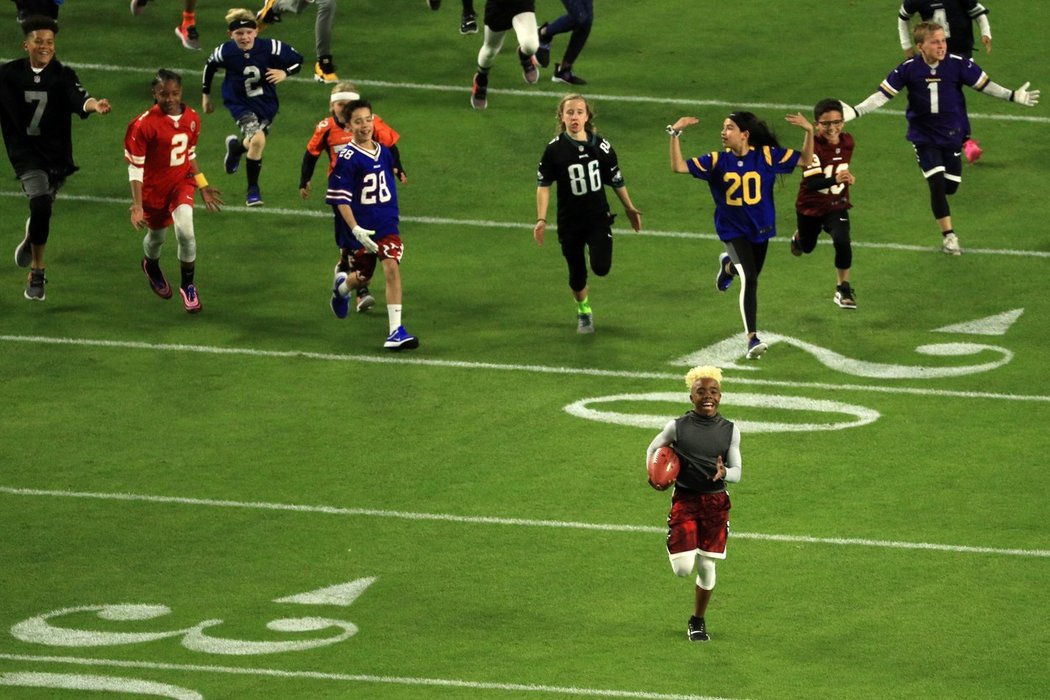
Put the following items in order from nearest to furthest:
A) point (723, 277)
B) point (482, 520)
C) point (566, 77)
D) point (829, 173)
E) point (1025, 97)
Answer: point (482, 520), point (829, 173), point (723, 277), point (1025, 97), point (566, 77)

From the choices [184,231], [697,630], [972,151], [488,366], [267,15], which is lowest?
[697,630]

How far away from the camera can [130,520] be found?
15.2m

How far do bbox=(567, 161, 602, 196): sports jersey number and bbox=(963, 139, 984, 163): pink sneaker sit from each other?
6030 mm

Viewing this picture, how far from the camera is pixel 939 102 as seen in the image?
20.8 metres

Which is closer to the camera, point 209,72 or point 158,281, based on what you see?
point 158,281

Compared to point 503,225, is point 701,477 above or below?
below

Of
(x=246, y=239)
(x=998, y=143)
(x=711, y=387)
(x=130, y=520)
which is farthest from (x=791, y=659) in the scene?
(x=998, y=143)

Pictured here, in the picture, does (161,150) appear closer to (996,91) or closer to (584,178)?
(584,178)

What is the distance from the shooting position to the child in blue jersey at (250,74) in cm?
2164

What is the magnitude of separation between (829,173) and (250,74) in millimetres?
5862

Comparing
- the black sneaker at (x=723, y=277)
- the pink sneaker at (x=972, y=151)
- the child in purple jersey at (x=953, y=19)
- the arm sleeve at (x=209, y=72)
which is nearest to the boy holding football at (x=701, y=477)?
the black sneaker at (x=723, y=277)

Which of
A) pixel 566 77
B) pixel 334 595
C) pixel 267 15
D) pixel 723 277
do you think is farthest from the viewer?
pixel 267 15

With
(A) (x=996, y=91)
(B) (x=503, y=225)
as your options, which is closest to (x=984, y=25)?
(A) (x=996, y=91)

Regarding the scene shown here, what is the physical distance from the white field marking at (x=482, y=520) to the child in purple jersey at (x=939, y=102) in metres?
6.64
